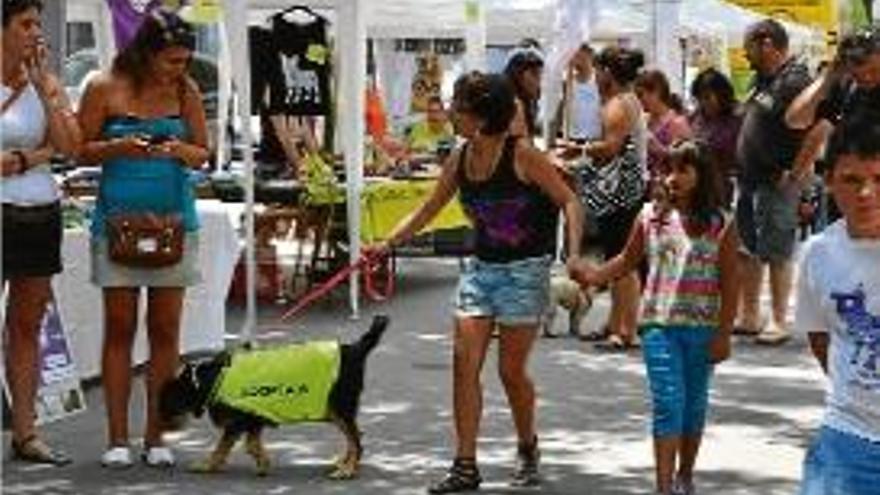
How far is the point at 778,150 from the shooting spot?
10422mm

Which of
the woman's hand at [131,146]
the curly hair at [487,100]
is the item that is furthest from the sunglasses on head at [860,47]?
the woman's hand at [131,146]

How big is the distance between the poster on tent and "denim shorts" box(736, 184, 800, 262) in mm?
4283

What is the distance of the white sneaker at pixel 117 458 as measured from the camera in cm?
724

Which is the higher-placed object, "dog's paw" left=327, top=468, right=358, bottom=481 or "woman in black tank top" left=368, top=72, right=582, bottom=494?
"woman in black tank top" left=368, top=72, right=582, bottom=494

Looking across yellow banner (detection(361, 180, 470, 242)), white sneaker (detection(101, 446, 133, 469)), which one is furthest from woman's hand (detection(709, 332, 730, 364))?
yellow banner (detection(361, 180, 470, 242))

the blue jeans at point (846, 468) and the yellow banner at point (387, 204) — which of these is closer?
the blue jeans at point (846, 468)

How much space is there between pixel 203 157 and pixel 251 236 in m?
3.68

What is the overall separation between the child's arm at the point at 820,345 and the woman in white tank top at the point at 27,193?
3.52 meters

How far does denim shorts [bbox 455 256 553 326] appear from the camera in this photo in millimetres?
6867

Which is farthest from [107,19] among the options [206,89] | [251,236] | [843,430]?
[206,89]

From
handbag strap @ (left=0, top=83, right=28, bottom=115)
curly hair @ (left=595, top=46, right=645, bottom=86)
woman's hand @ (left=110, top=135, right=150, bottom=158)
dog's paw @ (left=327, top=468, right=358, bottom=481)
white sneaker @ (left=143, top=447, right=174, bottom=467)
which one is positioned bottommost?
dog's paw @ (left=327, top=468, right=358, bottom=481)

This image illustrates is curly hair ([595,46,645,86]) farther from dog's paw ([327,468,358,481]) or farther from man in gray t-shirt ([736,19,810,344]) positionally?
dog's paw ([327,468,358,481])

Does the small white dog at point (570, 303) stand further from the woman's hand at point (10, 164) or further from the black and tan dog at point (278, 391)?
the woman's hand at point (10, 164)

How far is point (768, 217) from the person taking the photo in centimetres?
1092
